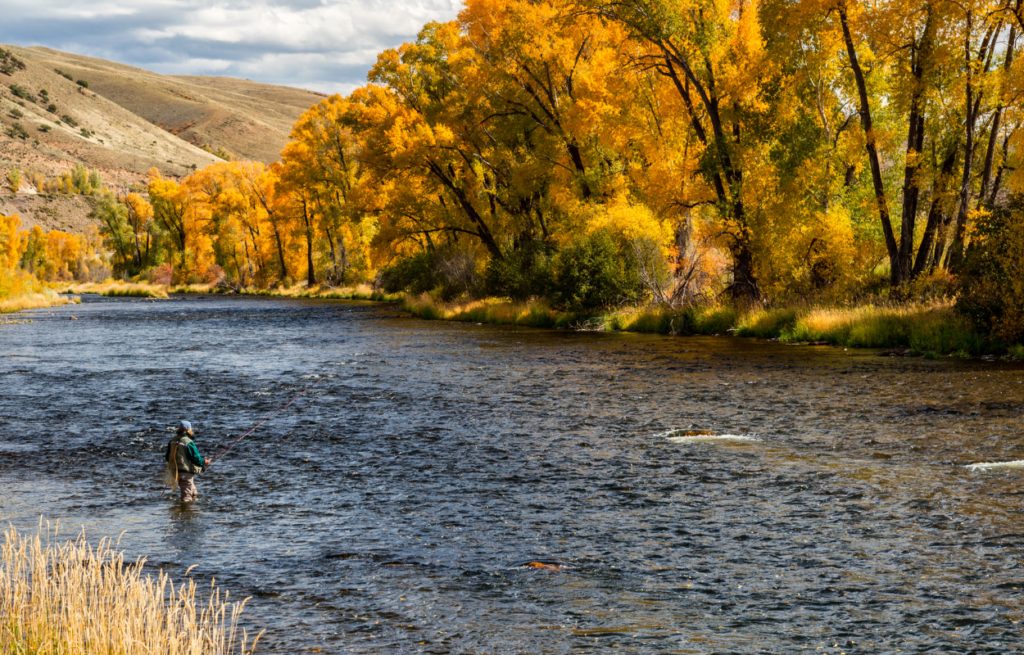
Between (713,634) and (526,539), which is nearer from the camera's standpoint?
(713,634)

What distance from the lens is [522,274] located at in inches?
1688

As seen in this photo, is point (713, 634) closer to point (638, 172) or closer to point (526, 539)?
point (526, 539)

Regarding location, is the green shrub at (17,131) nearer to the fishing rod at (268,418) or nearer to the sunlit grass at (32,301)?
the sunlit grass at (32,301)

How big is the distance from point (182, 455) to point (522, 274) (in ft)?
104

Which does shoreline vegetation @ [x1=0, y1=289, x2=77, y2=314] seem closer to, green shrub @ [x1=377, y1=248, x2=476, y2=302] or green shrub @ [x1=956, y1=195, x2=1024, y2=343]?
green shrub @ [x1=377, y1=248, x2=476, y2=302]

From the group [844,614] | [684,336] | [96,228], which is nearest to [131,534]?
[844,614]

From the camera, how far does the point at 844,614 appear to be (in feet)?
25.6

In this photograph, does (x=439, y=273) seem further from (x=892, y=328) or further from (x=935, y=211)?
(x=892, y=328)

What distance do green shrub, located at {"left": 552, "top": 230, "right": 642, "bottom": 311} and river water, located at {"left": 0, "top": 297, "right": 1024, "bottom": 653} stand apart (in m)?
11.6

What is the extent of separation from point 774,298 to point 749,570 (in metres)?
25.5

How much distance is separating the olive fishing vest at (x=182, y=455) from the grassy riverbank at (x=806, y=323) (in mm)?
20342

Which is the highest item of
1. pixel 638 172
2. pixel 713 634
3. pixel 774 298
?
pixel 638 172

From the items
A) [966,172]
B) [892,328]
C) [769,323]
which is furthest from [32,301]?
[966,172]

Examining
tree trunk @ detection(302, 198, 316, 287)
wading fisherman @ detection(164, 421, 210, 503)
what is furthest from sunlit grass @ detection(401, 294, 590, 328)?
wading fisherman @ detection(164, 421, 210, 503)
